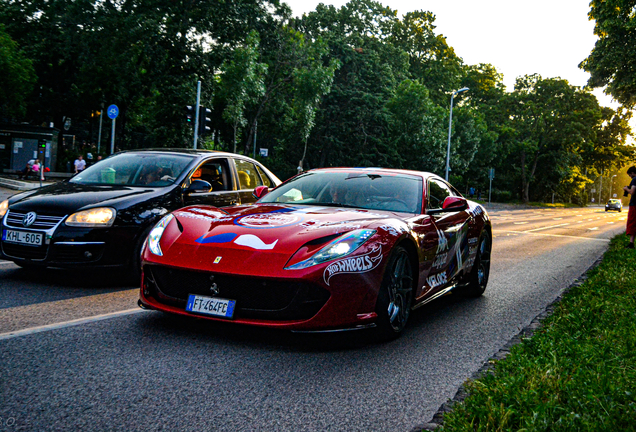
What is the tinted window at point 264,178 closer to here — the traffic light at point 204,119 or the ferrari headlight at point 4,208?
the ferrari headlight at point 4,208

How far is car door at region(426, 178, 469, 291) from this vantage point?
548 centimetres

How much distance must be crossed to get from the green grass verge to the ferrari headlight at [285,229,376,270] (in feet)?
3.94

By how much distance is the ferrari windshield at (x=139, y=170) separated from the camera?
7.15 meters

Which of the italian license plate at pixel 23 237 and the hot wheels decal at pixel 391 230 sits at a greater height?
the hot wheels decal at pixel 391 230

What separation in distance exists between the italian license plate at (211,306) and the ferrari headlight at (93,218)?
2385 millimetres

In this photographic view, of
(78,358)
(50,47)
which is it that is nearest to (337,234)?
(78,358)

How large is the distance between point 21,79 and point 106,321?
36103mm

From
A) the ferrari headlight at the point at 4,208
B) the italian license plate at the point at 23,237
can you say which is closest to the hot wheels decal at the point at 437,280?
the italian license plate at the point at 23,237

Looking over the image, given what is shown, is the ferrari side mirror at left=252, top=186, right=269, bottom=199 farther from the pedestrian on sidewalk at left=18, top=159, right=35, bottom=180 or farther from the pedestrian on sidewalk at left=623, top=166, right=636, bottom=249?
the pedestrian on sidewalk at left=18, top=159, right=35, bottom=180

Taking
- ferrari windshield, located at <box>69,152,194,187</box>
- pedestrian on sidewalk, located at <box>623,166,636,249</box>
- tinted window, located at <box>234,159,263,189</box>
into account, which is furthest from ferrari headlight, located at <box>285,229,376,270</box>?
pedestrian on sidewalk, located at <box>623,166,636,249</box>

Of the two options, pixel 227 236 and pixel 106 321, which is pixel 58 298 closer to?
pixel 106 321

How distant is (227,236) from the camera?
170 inches

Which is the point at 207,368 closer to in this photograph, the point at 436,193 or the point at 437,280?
the point at 437,280

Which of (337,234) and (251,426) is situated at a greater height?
(337,234)
